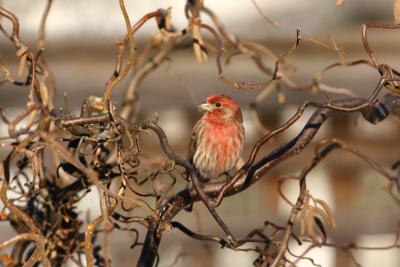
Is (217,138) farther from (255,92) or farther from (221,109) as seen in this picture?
(255,92)

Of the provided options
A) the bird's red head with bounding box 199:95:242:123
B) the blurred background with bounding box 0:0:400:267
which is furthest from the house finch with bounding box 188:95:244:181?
the blurred background with bounding box 0:0:400:267

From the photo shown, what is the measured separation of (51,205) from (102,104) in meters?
0.44

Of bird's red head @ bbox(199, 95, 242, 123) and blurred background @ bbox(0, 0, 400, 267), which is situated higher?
blurred background @ bbox(0, 0, 400, 267)

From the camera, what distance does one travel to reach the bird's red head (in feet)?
12.4

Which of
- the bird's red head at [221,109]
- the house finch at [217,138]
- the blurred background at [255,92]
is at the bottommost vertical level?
the house finch at [217,138]

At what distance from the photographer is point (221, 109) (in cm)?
382

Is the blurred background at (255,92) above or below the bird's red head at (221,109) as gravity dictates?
above

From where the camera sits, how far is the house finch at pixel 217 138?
379 centimetres

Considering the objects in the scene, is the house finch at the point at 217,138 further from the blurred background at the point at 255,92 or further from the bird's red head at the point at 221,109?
the blurred background at the point at 255,92

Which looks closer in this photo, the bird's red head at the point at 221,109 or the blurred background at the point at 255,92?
the bird's red head at the point at 221,109

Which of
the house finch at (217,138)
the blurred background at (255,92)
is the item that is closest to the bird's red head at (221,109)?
the house finch at (217,138)

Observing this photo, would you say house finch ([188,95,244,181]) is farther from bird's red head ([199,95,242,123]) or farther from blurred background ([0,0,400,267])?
blurred background ([0,0,400,267])

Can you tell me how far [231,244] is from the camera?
2002 mm

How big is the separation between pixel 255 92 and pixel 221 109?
1.92 meters
